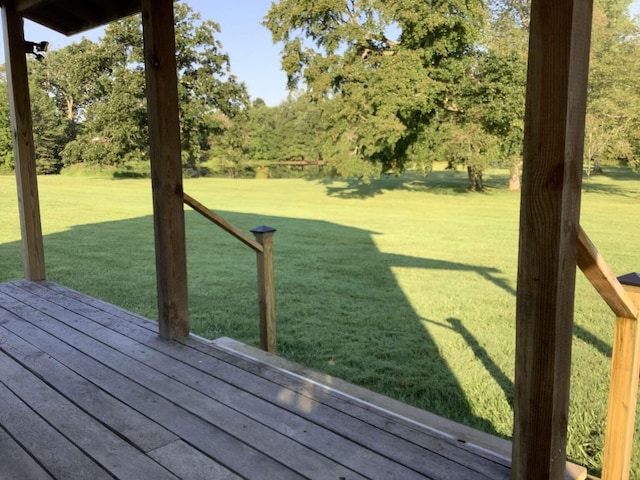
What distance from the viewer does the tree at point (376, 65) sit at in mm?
15812

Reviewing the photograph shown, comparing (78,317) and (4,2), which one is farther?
(4,2)

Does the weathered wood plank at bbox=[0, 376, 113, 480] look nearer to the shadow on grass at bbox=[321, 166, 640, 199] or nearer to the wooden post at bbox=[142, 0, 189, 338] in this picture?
the wooden post at bbox=[142, 0, 189, 338]

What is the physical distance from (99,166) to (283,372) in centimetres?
2365

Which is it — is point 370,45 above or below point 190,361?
above

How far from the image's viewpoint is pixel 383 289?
5402 mm

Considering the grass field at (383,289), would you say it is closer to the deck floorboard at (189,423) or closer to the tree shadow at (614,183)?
the deck floorboard at (189,423)

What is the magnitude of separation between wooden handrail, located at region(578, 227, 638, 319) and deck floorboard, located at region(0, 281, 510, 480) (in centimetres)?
60

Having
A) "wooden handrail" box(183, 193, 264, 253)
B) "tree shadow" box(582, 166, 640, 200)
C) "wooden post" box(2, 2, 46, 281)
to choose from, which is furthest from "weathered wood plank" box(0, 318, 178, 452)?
"tree shadow" box(582, 166, 640, 200)

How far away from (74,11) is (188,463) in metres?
3.11

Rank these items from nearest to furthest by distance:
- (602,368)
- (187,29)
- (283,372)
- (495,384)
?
(283,372) < (495,384) < (602,368) < (187,29)

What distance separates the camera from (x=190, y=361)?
2518 millimetres

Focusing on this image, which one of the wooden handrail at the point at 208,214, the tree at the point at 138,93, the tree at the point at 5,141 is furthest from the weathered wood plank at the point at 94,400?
the tree at the point at 5,141

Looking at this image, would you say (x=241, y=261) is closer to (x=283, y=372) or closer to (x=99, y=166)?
(x=283, y=372)

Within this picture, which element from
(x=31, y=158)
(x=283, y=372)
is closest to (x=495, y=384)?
(x=283, y=372)
